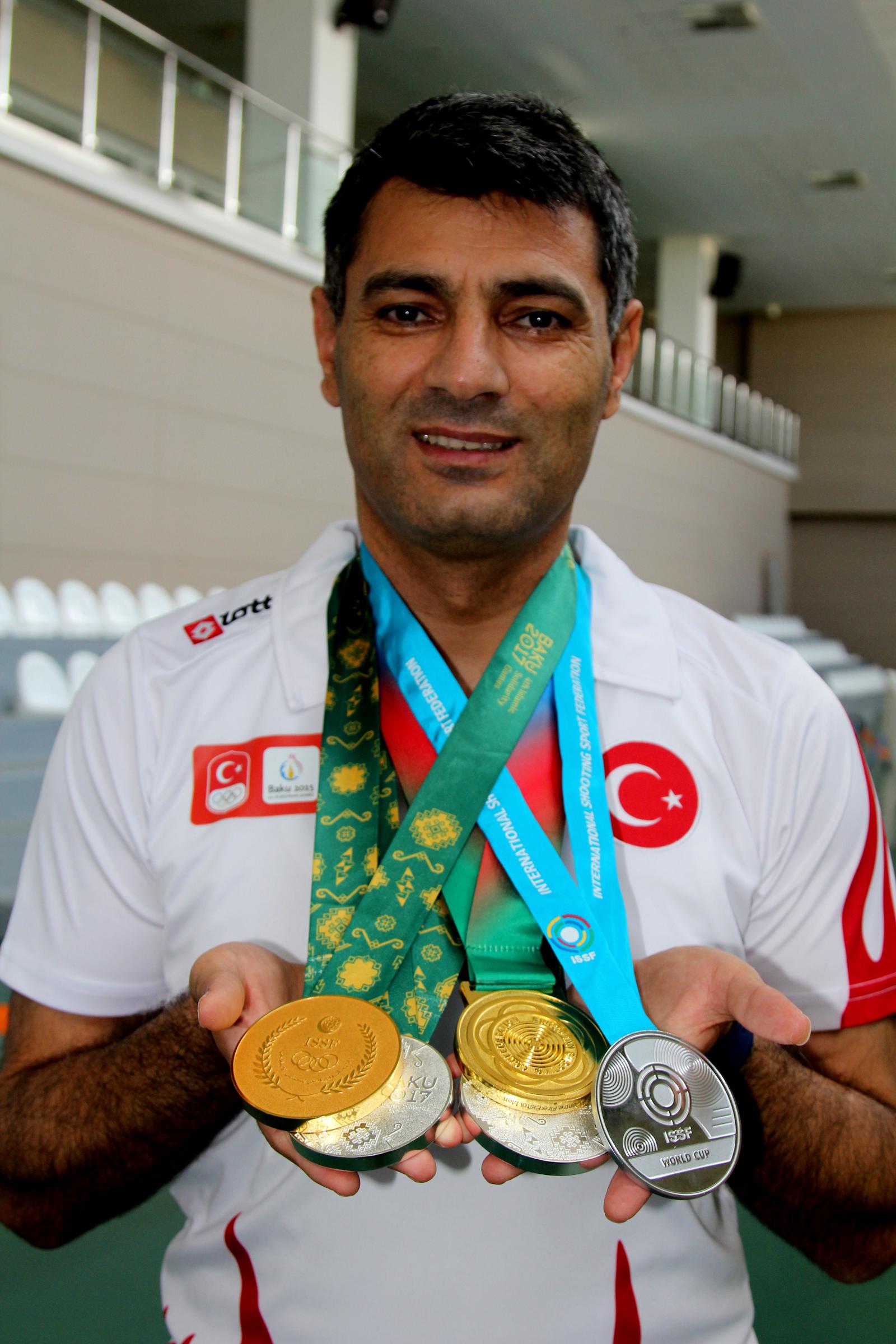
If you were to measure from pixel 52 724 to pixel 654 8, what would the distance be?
31.8ft

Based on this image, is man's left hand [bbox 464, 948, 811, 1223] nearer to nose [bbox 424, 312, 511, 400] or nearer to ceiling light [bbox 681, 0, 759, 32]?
nose [bbox 424, 312, 511, 400]

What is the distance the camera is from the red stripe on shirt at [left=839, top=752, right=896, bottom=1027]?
1.37 metres

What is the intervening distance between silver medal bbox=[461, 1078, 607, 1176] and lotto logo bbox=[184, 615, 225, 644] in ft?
2.35

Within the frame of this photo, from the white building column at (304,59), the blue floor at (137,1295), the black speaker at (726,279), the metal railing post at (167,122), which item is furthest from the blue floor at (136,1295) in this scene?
the black speaker at (726,279)

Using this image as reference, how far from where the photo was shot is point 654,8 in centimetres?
1089

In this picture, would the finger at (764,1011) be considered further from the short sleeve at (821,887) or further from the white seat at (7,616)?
the white seat at (7,616)

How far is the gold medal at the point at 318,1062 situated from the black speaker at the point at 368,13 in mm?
10045

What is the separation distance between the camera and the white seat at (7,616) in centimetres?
645

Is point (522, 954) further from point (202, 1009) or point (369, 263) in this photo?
point (369, 263)

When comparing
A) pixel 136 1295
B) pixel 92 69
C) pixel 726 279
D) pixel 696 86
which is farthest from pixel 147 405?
pixel 726 279

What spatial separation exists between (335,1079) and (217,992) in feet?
0.57

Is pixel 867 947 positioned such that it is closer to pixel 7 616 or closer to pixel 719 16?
pixel 7 616

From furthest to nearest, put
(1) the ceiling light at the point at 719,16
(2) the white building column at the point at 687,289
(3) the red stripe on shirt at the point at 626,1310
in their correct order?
1. (2) the white building column at the point at 687,289
2. (1) the ceiling light at the point at 719,16
3. (3) the red stripe on shirt at the point at 626,1310

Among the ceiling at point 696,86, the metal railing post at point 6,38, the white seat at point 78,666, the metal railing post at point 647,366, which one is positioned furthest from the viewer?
the metal railing post at point 647,366
